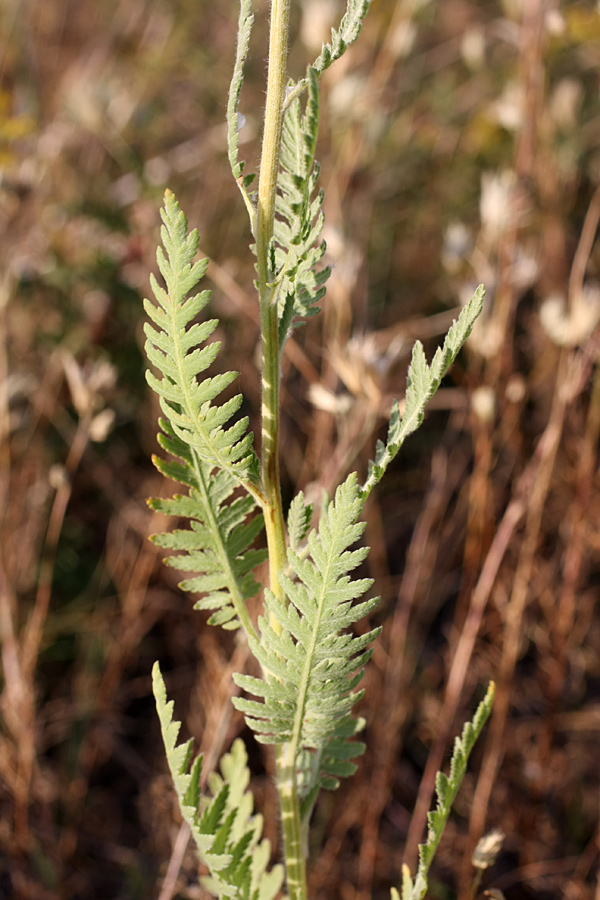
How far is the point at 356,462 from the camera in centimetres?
186

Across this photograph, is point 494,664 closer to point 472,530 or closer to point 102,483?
point 472,530

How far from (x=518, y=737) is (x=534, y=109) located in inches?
52.8

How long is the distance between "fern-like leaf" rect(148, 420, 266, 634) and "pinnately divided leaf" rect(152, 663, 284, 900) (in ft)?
0.38

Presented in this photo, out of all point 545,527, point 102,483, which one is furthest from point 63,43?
point 545,527

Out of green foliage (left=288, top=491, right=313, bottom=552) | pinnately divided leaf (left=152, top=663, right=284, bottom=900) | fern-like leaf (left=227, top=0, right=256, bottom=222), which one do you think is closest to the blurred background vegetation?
pinnately divided leaf (left=152, top=663, right=284, bottom=900)

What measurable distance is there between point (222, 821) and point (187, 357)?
0.55m

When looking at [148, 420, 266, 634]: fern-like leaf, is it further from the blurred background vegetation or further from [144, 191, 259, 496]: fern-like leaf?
the blurred background vegetation

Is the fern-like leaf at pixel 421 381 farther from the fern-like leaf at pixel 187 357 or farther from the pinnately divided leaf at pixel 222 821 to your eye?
the pinnately divided leaf at pixel 222 821

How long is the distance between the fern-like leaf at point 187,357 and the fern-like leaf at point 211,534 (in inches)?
3.7

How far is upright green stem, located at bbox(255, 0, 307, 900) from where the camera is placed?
24.8 inches

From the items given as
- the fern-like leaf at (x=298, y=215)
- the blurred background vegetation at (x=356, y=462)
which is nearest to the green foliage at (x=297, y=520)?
the fern-like leaf at (x=298, y=215)

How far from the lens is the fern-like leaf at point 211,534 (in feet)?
2.55

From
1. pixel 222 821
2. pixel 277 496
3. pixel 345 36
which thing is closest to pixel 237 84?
pixel 345 36

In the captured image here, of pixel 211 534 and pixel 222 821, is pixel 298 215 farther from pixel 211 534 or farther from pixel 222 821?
pixel 222 821
